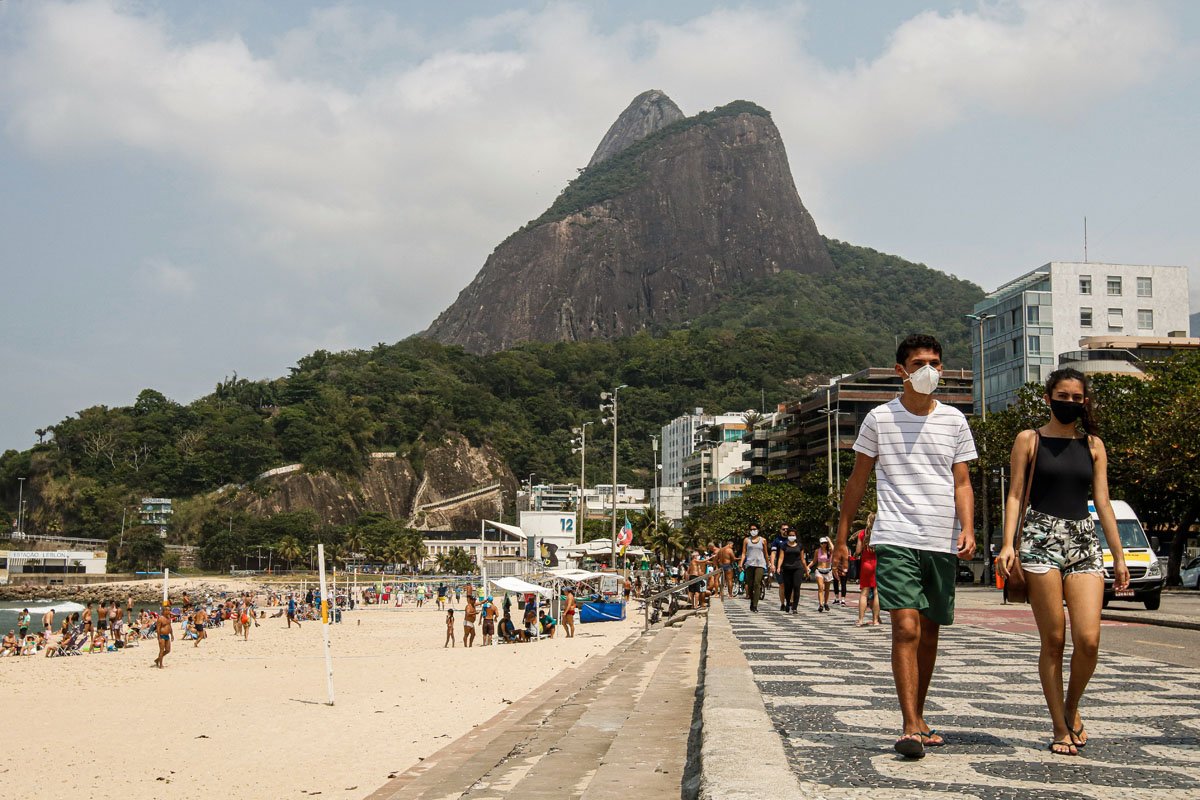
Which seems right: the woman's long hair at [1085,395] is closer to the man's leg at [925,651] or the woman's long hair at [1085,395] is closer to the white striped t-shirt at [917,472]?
the white striped t-shirt at [917,472]

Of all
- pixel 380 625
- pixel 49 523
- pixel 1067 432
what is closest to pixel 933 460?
pixel 1067 432

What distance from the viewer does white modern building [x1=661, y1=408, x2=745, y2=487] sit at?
150m

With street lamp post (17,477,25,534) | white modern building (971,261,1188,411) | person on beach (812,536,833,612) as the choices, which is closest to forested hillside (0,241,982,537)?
street lamp post (17,477,25,534)

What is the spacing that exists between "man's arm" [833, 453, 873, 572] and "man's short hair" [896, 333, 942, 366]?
0.51 metres

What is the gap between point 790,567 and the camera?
19.5 meters

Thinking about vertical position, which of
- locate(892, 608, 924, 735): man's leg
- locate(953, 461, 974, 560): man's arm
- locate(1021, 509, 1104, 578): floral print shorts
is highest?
locate(953, 461, 974, 560): man's arm

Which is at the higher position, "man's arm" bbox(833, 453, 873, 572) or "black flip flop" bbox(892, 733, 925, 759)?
"man's arm" bbox(833, 453, 873, 572)

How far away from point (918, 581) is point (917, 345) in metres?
1.09

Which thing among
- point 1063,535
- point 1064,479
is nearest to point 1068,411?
point 1064,479

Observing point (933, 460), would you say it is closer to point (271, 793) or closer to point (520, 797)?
point (520, 797)

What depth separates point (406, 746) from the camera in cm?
1242

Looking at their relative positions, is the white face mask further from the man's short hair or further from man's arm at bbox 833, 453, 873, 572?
man's arm at bbox 833, 453, 873, 572

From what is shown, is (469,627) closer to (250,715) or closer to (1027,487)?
(250,715)

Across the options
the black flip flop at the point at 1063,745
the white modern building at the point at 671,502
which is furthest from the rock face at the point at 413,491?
the black flip flop at the point at 1063,745
